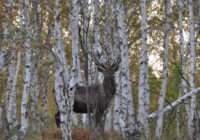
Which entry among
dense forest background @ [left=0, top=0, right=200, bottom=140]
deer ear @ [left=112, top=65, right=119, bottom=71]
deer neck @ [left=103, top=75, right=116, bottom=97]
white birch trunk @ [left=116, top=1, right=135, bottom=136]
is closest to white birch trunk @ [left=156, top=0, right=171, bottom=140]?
dense forest background @ [left=0, top=0, right=200, bottom=140]

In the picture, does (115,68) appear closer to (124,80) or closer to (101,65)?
(101,65)

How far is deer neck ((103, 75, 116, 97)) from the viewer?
39.0ft

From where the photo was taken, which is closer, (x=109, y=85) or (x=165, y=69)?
(x=109, y=85)

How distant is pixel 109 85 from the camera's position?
12047 mm

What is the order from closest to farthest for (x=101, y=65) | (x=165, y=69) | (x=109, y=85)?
1. (x=101, y=65)
2. (x=109, y=85)
3. (x=165, y=69)

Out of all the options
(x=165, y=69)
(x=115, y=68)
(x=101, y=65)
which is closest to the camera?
(x=101, y=65)

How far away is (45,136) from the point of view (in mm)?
12398

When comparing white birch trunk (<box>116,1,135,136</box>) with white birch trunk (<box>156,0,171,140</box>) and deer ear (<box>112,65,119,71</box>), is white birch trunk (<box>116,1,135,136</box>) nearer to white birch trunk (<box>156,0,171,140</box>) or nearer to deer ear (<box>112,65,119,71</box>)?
deer ear (<box>112,65,119,71</box>)

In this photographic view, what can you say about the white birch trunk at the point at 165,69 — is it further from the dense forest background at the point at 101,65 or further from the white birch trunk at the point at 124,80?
the white birch trunk at the point at 124,80


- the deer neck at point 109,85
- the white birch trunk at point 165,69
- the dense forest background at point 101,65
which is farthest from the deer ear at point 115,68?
the white birch trunk at point 165,69

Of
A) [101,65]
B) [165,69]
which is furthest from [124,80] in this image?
[165,69]

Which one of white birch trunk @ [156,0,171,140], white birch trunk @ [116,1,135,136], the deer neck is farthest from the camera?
white birch trunk @ [156,0,171,140]

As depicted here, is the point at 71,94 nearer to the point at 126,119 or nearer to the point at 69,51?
the point at 126,119

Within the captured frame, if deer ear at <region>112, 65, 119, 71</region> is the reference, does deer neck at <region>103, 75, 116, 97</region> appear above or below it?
below
